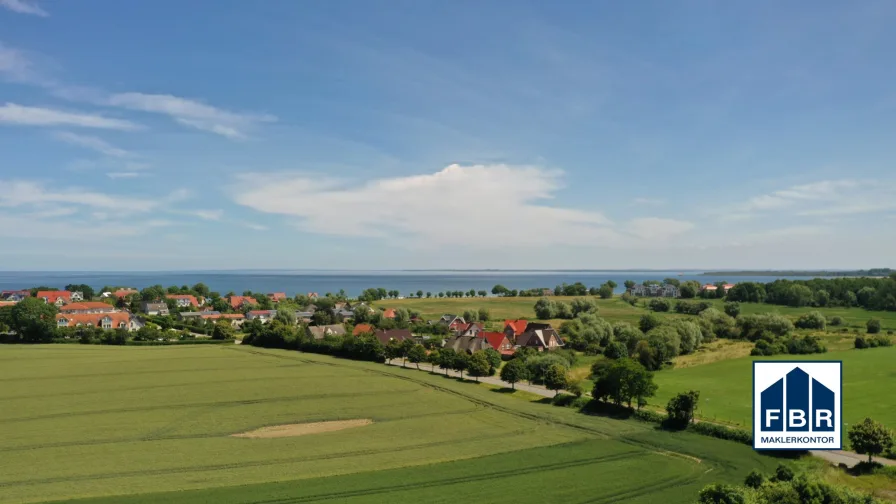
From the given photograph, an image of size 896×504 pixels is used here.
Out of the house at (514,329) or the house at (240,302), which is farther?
the house at (240,302)

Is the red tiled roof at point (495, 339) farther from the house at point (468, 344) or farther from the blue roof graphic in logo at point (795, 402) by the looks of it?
the blue roof graphic in logo at point (795, 402)

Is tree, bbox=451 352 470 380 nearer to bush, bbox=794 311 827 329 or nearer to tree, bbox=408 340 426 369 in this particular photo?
tree, bbox=408 340 426 369

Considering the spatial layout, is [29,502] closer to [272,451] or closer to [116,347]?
[272,451]

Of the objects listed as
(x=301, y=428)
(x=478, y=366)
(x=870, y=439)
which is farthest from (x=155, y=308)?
(x=870, y=439)

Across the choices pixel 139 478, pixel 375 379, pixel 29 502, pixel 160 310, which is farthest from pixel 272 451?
pixel 160 310

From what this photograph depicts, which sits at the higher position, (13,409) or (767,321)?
(767,321)

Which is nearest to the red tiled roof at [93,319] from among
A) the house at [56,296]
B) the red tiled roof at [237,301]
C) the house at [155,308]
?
the house at [155,308]
